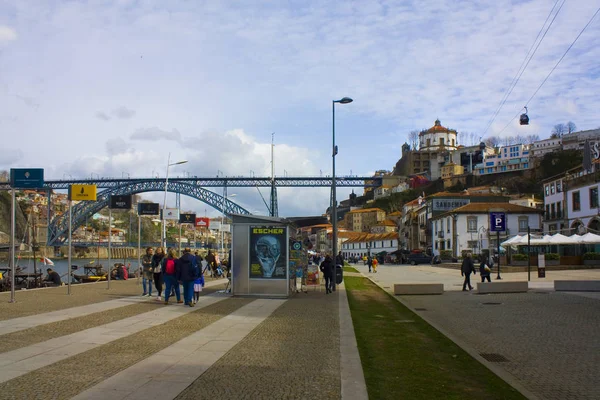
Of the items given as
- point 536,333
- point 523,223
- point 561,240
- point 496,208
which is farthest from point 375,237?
point 536,333

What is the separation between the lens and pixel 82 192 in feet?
67.1

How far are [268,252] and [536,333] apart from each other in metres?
9.35

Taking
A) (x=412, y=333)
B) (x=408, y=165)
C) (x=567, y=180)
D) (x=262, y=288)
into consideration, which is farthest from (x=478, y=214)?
(x=408, y=165)

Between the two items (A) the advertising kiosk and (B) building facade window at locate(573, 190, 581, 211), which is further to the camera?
(B) building facade window at locate(573, 190, 581, 211)

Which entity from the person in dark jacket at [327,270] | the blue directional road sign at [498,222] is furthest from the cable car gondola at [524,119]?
the person in dark jacket at [327,270]

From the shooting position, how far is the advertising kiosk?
60.9ft

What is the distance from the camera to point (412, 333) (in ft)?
37.9

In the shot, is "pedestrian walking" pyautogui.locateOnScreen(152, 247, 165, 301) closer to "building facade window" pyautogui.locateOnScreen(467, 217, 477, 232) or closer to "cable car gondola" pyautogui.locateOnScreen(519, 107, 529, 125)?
"cable car gondola" pyautogui.locateOnScreen(519, 107, 529, 125)

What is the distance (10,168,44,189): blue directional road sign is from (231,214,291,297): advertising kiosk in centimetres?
608

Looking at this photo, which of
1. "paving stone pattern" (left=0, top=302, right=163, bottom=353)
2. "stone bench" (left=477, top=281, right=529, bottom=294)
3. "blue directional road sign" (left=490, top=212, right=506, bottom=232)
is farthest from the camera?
"blue directional road sign" (left=490, top=212, right=506, bottom=232)

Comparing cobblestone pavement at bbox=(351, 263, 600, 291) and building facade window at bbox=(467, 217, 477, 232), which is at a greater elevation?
building facade window at bbox=(467, 217, 477, 232)

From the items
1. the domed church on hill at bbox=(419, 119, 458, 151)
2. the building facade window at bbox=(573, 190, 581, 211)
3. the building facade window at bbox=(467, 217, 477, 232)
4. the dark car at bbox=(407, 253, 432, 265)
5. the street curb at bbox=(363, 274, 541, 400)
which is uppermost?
the domed church on hill at bbox=(419, 119, 458, 151)

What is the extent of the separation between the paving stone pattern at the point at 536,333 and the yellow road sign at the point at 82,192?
12.2 metres

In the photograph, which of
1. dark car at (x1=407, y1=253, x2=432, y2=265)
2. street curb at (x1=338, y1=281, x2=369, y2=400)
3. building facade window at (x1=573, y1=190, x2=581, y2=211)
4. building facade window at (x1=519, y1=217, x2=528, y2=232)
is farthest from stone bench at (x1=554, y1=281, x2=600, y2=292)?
building facade window at (x1=519, y1=217, x2=528, y2=232)
